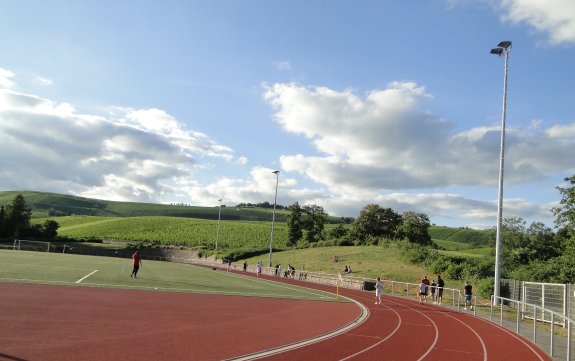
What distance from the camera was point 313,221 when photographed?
9912 centimetres

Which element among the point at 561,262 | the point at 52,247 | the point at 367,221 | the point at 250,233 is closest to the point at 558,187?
the point at 561,262

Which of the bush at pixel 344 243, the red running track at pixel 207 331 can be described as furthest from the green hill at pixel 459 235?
the red running track at pixel 207 331

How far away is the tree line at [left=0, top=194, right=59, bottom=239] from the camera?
296 feet

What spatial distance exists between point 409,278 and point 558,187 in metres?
17.6

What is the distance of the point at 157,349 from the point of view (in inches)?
403

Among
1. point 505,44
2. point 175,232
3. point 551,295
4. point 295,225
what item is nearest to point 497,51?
point 505,44

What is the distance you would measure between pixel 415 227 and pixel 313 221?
19.8 m

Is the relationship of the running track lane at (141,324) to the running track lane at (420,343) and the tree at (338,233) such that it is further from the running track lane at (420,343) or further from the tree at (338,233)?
the tree at (338,233)

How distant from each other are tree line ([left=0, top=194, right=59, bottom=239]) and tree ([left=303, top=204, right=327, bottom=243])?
4844cm

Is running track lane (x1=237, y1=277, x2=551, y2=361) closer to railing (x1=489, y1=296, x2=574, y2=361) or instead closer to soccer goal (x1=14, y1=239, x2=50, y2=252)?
railing (x1=489, y1=296, x2=574, y2=361)

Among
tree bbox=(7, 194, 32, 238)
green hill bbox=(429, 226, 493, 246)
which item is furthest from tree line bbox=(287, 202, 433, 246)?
green hill bbox=(429, 226, 493, 246)

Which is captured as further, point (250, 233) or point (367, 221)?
point (250, 233)

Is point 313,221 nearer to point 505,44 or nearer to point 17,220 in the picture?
point 17,220

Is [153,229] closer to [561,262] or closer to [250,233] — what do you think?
[250,233]
